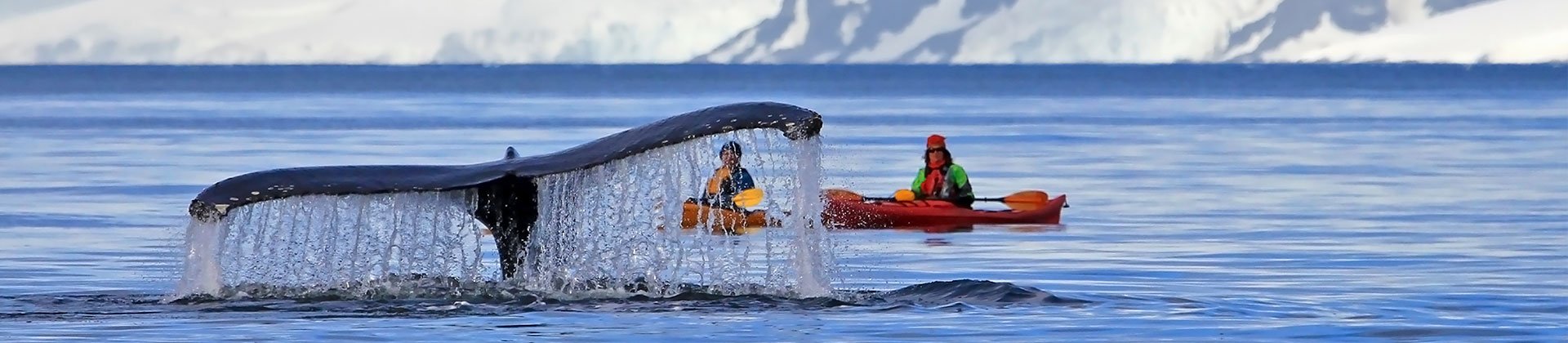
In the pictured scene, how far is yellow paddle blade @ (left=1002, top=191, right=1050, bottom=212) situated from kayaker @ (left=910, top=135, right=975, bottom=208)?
0.92ft

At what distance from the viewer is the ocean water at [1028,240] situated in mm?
10438

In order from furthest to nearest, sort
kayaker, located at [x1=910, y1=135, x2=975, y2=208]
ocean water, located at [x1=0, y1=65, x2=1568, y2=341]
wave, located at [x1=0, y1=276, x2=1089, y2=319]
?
kayaker, located at [x1=910, y1=135, x2=975, y2=208], wave, located at [x1=0, y1=276, x2=1089, y2=319], ocean water, located at [x1=0, y1=65, x2=1568, y2=341]

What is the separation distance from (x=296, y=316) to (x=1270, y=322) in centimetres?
370

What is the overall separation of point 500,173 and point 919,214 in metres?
9.16

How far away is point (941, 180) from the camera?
19484mm

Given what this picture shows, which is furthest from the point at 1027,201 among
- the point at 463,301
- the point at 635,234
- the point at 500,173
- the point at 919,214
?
the point at 500,173

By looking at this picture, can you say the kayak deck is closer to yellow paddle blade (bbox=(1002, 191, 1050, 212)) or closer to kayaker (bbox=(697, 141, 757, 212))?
yellow paddle blade (bbox=(1002, 191, 1050, 212))

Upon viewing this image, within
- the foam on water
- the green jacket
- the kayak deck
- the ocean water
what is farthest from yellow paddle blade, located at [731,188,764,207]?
the green jacket

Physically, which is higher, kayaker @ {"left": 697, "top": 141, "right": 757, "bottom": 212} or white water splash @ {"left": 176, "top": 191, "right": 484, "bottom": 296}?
kayaker @ {"left": 697, "top": 141, "right": 757, "bottom": 212}

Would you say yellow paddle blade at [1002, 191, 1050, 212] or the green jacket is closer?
yellow paddle blade at [1002, 191, 1050, 212]

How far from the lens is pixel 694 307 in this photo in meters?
11.0

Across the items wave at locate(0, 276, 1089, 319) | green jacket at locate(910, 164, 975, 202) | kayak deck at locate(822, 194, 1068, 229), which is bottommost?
wave at locate(0, 276, 1089, 319)

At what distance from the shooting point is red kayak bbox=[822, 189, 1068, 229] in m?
18.5

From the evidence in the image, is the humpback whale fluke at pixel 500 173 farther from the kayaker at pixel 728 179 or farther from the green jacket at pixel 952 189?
the green jacket at pixel 952 189
